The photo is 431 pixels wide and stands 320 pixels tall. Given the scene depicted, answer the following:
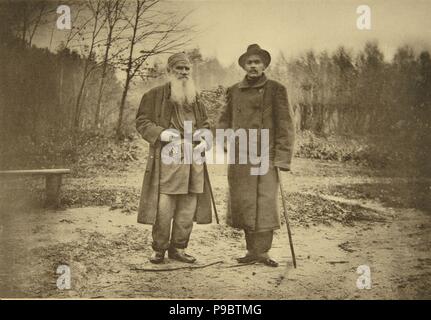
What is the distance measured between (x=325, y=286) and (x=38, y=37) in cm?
349

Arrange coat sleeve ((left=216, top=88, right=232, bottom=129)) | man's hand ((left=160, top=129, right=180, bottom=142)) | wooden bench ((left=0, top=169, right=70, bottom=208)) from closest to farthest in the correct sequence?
man's hand ((left=160, top=129, right=180, bottom=142)) < coat sleeve ((left=216, top=88, right=232, bottom=129)) < wooden bench ((left=0, top=169, right=70, bottom=208))

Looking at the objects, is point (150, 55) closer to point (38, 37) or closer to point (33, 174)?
point (38, 37)

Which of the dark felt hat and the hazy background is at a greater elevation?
the hazy background

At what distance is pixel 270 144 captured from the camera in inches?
170

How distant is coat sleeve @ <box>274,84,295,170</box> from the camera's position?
4.26 meters

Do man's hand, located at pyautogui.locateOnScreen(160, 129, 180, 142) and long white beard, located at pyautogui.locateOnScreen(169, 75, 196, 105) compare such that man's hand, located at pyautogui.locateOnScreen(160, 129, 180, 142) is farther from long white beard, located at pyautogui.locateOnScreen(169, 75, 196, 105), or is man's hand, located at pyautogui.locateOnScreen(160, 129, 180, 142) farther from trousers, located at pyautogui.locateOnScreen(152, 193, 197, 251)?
trousers, located at pyautogui.locateOnScreen(152, 193, 197, 251)

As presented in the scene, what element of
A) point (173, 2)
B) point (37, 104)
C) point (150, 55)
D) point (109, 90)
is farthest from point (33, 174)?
point (173, 2)

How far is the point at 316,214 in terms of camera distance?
14.8 ft

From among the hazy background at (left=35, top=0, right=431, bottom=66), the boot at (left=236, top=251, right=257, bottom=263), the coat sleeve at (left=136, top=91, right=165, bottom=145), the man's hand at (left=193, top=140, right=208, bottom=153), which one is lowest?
the boot at (left=236, top=251, right=257, bottom=263)

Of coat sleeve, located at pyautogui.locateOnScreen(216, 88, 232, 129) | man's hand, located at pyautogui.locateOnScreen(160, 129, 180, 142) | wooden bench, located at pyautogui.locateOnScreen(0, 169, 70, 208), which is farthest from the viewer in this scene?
wooden bench, located at pyautogui.locateOnScreen(0, 169, 70, 208)

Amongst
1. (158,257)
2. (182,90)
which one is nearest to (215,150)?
(182,90)

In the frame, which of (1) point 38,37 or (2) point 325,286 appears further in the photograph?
(1) point 38,37

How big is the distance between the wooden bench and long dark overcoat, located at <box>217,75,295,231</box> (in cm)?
162

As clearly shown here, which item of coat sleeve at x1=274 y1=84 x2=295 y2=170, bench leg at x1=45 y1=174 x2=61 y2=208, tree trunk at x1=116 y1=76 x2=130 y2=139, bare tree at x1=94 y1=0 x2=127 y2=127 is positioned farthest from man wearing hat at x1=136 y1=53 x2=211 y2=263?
bench leg at x1=45 y1=174 x2=61 y2=208
